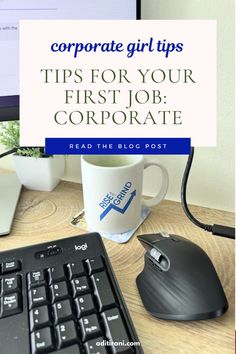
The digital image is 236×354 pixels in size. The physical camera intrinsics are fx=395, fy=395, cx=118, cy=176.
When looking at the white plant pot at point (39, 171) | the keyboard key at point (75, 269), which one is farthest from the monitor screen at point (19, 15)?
the keyboard key at point (75, 269)

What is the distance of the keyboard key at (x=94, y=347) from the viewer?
0.29 meters

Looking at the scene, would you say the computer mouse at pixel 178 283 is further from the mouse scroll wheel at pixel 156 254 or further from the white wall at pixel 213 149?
the white wall at pixel 213 149

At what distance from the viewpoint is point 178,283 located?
36cm

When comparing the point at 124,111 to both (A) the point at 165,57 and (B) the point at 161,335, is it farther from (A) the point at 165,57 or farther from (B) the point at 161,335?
(B) the point at 161,335

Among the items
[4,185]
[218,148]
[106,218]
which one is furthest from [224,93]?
[4,185]

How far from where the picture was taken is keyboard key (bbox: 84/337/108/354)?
0.29 metres

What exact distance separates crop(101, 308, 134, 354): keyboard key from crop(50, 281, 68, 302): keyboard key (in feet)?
0.13

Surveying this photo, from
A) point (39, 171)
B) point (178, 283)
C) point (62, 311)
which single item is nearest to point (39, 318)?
point (62, 311)

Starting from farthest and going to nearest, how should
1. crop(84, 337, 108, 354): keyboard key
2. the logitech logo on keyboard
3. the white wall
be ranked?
the white wall
the logitech logo on keyboard
crop(84, 337, 108, 354): keyboard key

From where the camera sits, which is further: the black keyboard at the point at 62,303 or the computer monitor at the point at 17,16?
the computer monitor at the point at 17,16

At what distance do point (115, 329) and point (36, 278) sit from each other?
3.6 inches

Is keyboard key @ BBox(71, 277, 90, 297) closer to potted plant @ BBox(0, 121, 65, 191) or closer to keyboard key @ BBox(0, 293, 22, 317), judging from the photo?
keyboard key @ BBox(0, 293, 22, 317)

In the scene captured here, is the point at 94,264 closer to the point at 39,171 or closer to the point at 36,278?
the point at 36,278

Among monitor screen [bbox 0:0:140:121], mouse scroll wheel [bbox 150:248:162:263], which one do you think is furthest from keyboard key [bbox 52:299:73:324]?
monitor screen [bbox 0:0:140:121]
